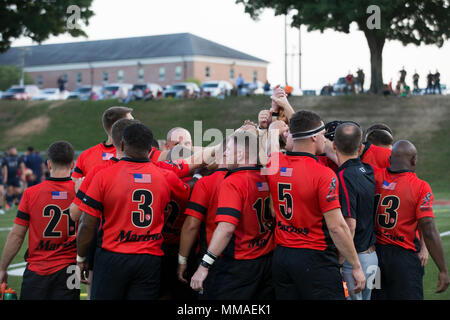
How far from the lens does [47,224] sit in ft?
17.9

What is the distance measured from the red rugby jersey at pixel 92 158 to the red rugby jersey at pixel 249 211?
1700 millimetres

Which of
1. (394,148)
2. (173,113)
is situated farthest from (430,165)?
(394,148)

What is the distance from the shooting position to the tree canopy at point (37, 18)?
27078 mm

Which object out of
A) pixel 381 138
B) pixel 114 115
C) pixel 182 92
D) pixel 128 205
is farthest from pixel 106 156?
pixel 182 92

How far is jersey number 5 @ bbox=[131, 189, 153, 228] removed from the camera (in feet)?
15.4

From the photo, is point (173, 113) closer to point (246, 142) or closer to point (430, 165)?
point (430, 165)

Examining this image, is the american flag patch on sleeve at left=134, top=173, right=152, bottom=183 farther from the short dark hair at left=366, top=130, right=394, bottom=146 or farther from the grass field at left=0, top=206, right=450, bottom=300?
the grass field at left=0, top=206, right=450, bottom=300

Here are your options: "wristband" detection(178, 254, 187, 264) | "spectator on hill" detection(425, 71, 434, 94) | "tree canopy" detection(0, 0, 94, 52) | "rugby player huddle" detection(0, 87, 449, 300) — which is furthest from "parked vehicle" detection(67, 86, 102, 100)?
"wristband" detection(178, 254, 187, 264)

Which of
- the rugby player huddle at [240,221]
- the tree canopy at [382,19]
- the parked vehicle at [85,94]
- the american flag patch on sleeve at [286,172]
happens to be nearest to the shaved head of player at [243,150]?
the rugby player huddle at [240,221]

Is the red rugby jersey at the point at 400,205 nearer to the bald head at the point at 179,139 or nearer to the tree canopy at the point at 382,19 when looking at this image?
the bald head at the point at 179,139

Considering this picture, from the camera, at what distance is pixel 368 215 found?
5.18 m

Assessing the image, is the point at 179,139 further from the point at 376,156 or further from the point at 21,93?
the point at 21,93

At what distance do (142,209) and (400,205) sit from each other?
2.41m

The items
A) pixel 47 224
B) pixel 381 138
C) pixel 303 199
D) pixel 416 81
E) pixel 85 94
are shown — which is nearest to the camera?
pixel 303 199
